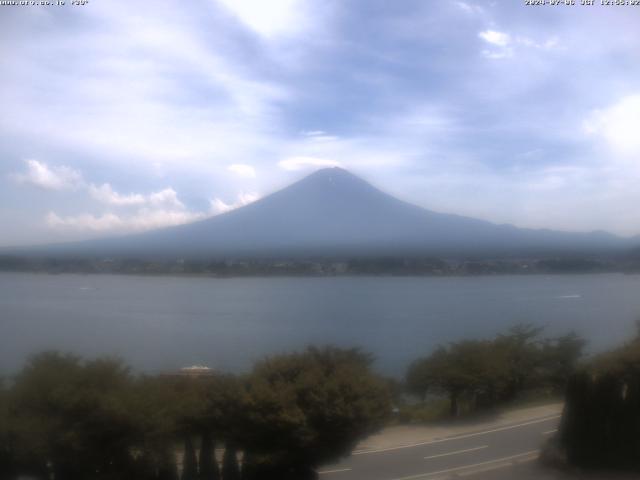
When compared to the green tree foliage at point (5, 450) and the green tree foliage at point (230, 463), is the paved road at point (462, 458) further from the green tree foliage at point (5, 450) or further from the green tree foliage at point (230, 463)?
the green tree foliage at point (5, 450)

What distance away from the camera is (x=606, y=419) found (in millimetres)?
6613

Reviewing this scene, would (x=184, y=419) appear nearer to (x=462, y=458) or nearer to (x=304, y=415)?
(x=304, y=415)

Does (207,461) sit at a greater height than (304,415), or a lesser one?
lesser

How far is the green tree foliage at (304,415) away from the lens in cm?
623

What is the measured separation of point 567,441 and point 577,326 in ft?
25.6

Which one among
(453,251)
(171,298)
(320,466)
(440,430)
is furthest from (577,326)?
(171,298)

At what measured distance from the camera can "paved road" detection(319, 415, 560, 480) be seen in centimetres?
637

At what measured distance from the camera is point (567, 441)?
6.61 meters

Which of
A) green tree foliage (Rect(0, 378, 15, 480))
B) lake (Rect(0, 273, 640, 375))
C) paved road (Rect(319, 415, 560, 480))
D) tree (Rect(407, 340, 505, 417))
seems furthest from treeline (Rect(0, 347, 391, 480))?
tree (Rect(407, 340, 505, 417))

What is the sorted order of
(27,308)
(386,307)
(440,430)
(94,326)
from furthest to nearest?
(386,307) < (27,308) < (94,326) < (440,430)

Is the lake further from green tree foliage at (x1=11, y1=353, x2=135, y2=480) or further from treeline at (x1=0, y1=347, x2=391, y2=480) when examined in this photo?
treeline at (x1=0, y1=347, x2=391, y2=480)

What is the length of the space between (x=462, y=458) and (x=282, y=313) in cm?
1502

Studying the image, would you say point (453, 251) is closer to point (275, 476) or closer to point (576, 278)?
point (576, 278)

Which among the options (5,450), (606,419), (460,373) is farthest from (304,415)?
(460,373)
